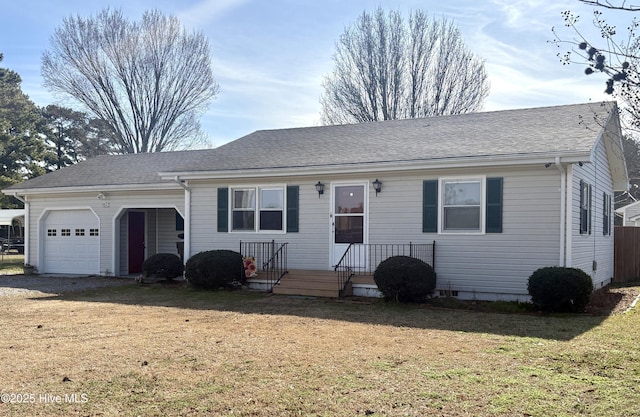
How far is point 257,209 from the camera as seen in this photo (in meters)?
13.7

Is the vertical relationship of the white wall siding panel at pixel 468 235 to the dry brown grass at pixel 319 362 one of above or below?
above

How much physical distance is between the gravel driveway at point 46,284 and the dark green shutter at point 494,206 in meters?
9.93

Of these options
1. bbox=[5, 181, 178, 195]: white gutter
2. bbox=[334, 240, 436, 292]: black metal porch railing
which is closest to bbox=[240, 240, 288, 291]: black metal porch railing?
bbox=[334, 240, 436, 292]: black metal porch railing

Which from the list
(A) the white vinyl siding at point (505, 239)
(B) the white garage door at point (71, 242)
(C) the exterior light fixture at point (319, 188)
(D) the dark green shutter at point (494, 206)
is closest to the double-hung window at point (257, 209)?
(C) the exterior light fixture at point (319, 188)

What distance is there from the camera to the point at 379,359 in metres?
6.09

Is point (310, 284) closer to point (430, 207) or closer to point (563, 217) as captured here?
point (430, 207)

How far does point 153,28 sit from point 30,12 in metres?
16.7

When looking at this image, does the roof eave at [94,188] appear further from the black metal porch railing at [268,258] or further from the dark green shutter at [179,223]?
the black metal porch railing at [268,258]

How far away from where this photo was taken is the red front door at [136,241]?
17328mm

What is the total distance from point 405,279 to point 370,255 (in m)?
2.17

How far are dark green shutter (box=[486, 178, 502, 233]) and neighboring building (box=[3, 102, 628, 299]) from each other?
2 centimetres

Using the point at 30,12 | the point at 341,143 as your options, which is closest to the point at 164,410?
the point at 341,143

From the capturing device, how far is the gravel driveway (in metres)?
13.1

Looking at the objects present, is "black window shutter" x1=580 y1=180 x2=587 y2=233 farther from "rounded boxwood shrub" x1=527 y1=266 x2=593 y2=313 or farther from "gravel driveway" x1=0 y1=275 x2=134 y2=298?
"gravel driveway" x1=0 y1=275 x2=134 y2=298
